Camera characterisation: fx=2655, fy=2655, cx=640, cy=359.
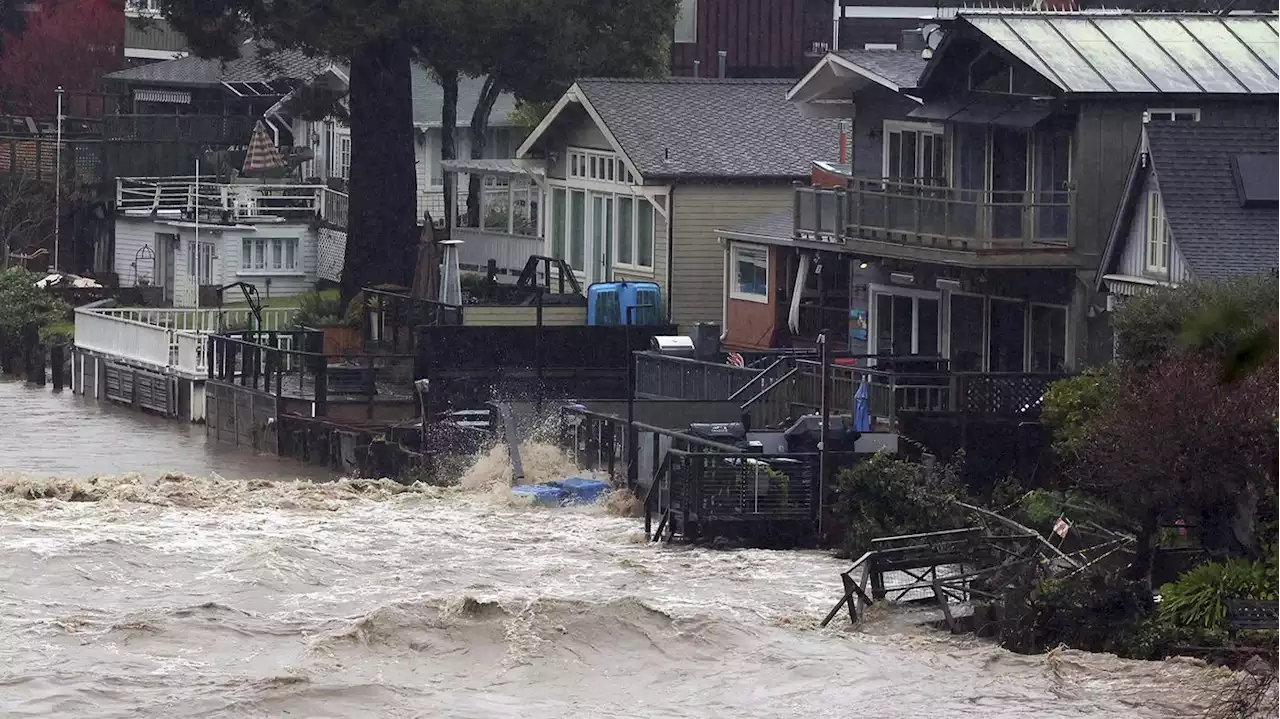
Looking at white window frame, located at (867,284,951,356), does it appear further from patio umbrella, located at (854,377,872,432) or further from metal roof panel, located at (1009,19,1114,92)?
patio umbrella, located at (854,377,872,432)

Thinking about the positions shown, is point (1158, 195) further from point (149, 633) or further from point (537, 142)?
point (537, 142)

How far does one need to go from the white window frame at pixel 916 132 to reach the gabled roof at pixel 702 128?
6870 millimetres

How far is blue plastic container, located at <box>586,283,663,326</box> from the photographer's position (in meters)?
48.7

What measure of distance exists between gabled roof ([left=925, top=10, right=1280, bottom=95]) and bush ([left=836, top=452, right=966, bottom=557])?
28.5ft

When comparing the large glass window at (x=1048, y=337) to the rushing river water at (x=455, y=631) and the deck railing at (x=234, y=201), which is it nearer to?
the rushing river water at (x=455, y=631)

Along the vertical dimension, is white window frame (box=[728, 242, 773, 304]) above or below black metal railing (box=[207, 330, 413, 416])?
above

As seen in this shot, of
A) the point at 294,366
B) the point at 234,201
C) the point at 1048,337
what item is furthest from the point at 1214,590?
the point at 234,201

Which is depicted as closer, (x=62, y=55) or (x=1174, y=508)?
(x=1174, y=508)

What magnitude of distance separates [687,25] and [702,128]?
2277 cm

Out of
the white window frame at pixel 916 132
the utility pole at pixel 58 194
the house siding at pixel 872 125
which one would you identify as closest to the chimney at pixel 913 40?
the house siding at pixel 872 125

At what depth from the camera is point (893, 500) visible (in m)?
30.8

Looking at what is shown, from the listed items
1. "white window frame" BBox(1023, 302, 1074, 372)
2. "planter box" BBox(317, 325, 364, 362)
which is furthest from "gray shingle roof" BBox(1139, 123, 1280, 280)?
"planter box" BBox(317, 325, 364, 362)

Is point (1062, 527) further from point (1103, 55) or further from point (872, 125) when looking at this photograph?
point (872, 125)

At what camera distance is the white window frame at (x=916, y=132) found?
41.3 meters
